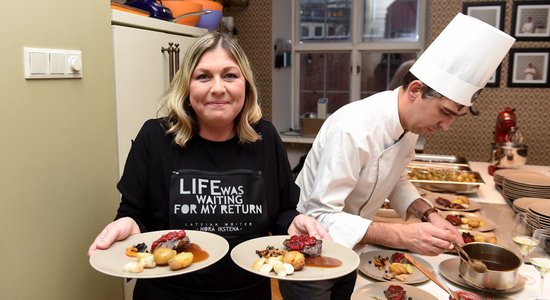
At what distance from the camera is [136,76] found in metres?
2.05

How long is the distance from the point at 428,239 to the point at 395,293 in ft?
0.70

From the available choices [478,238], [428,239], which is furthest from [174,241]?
[478,238]

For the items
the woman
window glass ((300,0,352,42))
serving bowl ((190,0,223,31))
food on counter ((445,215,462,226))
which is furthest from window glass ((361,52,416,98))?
the woman

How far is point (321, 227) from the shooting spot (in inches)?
51.9

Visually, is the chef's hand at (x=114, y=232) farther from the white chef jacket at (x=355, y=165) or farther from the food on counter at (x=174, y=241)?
the white chef jacket at (x=355, y=165)

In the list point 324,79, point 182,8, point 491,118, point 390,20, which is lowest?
point 491,118

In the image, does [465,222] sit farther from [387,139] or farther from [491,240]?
[387,139]

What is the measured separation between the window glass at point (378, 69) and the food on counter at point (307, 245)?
136 inches

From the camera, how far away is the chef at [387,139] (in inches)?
55.2

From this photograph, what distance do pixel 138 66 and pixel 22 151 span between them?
79 cm

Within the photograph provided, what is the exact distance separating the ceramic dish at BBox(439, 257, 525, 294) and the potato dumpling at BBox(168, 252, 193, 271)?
0.75 meters

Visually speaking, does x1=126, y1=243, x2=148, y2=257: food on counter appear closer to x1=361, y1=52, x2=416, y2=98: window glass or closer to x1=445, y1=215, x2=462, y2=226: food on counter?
x1=445, y1=215, x2=462, y2=226: food on counter

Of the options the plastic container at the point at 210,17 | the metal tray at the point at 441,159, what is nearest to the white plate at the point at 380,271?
the metal tray at the point at 441,159

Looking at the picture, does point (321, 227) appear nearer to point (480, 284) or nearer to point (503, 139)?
point (480, 284)
